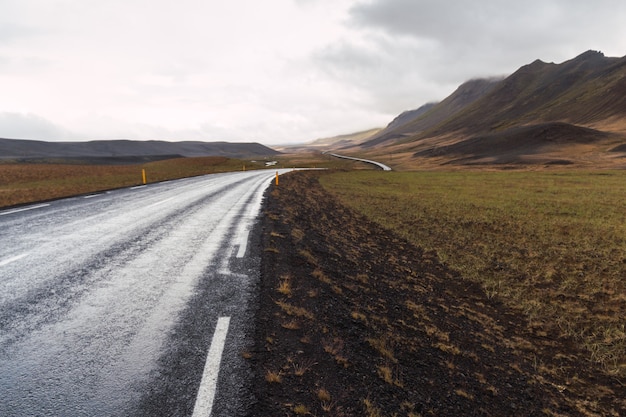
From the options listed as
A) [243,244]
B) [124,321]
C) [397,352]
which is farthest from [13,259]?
[397,352]

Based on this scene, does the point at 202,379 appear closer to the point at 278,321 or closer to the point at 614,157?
the point at 278,321

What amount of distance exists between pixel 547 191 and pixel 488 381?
94.1ft

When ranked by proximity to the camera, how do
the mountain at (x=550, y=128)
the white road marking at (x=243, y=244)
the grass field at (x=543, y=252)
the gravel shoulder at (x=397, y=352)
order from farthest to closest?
the mountain at (x=550, y=128), the white road marking at (x=243, y=244), the grass field at (x=543, y=252), the gravel shoulder at (x=397, y=352)

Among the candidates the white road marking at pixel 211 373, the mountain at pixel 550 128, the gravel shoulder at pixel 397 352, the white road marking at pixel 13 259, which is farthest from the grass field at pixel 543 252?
the mountain at pixel 550 128

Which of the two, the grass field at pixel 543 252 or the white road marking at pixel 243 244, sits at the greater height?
the white road marking at pixel 243 244

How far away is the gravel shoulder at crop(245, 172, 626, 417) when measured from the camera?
366 cm

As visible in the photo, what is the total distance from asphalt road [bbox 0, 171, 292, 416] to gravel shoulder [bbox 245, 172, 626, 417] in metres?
0.43

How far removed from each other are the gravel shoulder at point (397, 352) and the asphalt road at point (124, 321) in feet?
1.42

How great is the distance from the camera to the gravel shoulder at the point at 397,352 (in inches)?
144

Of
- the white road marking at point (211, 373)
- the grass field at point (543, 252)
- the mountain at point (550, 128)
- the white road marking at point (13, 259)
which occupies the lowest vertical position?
the grass field at point (543, 252)

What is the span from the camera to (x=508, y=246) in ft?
40.8

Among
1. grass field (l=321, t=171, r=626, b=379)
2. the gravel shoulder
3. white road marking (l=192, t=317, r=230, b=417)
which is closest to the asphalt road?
white road marking (l=192, t=317, r=230, b=417)

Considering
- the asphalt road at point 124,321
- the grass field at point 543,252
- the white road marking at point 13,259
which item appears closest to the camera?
the asphalt road at point 124,321

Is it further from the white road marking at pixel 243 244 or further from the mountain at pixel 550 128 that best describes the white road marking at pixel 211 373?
the mountain at pixel 550 128
